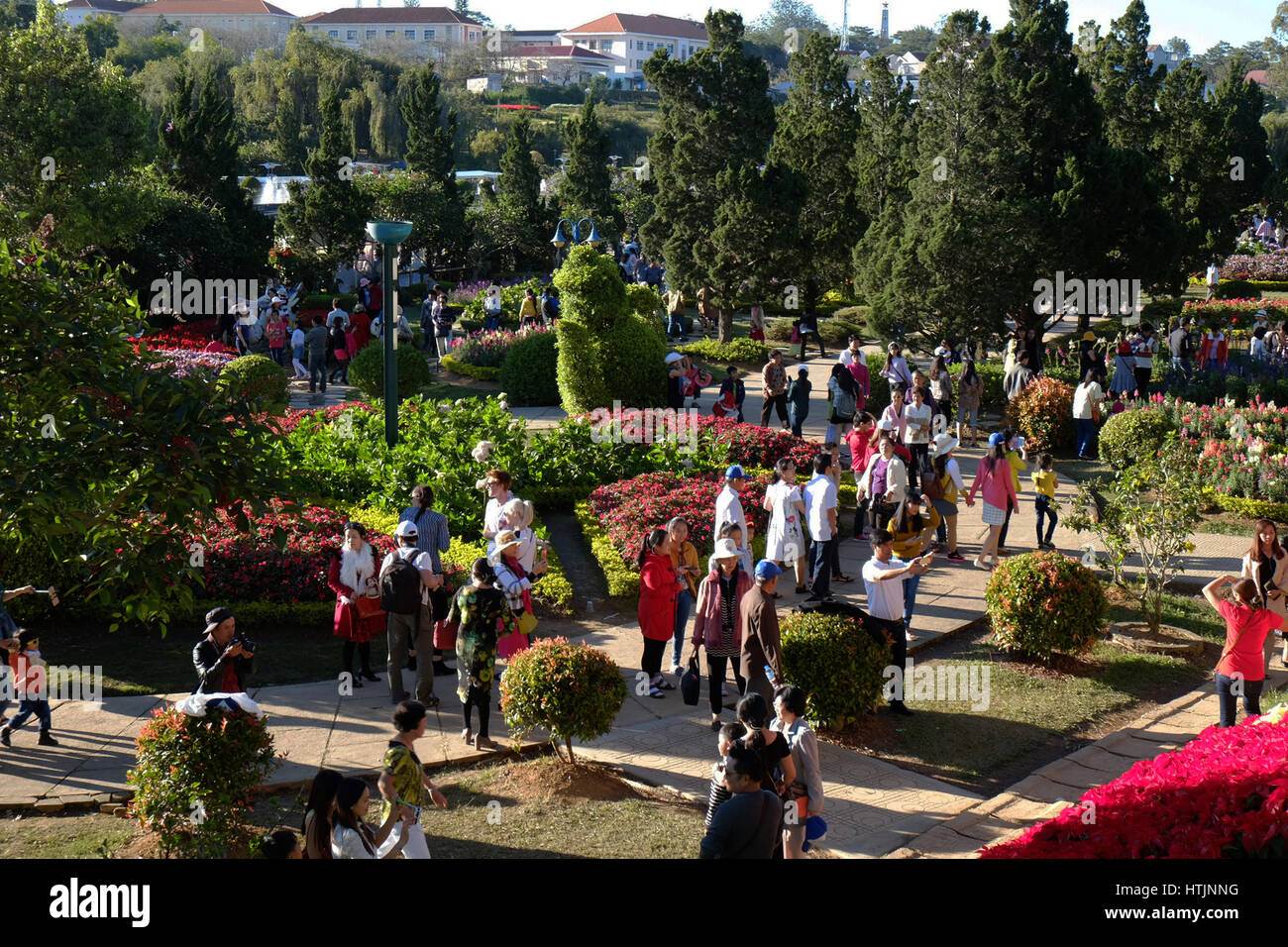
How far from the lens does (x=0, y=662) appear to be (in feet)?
28.3

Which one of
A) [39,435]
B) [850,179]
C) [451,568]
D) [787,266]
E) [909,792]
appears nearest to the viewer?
[39,435]

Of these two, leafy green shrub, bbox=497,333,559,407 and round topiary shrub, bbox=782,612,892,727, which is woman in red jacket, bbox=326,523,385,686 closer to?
round topiary shrub, bbox=782,612,892,727

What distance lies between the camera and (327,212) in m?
32.7

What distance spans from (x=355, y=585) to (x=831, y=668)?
3.53 meters

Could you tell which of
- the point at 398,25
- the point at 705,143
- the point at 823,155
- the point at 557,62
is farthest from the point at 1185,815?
the point at 398,25

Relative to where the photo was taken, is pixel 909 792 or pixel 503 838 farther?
pixel 909 792

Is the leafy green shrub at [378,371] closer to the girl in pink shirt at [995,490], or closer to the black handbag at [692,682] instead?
the girl in pink shirt at [995,490]

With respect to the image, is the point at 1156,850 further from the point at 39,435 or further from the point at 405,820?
the point at 39,435

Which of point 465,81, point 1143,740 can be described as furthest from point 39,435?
point 465,81

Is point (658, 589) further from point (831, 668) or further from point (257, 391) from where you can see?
point (257, 391)

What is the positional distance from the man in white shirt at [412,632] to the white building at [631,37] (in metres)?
145

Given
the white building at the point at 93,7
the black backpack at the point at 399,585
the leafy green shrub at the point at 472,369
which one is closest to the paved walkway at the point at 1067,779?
the black backpack at the point at 399,585

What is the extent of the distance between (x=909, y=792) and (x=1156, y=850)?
92.0 inches

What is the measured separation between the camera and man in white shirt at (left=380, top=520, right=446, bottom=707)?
8.97 m
